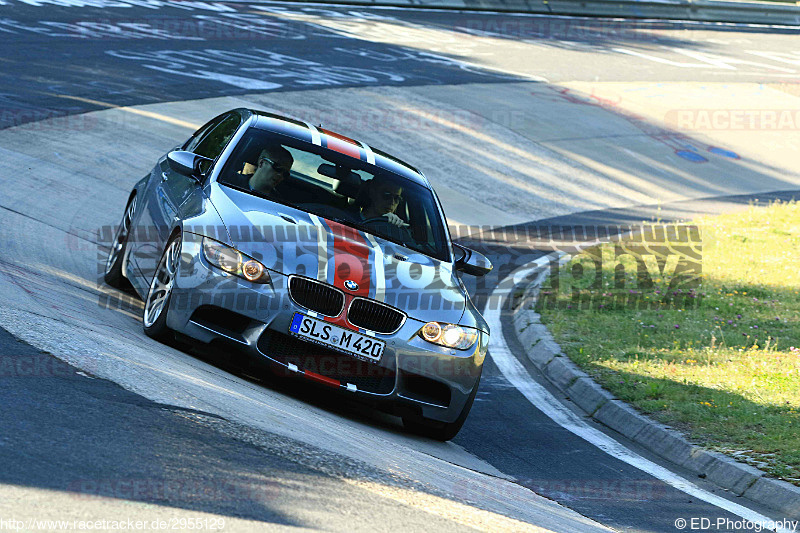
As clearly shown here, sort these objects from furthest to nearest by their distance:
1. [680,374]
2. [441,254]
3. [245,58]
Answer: [245,58] < [680,374] < [441,254]

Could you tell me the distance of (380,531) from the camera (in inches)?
163

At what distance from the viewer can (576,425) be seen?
7930 millimetres

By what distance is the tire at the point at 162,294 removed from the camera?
671 cm

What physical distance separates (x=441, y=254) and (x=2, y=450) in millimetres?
4077

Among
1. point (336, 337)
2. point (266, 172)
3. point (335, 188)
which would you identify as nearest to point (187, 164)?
point (266, 172)

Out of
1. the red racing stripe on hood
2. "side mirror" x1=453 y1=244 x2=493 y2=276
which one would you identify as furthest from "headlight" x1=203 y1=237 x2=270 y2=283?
"side mirror" x1=453 y1=244 x2=493 y2=276

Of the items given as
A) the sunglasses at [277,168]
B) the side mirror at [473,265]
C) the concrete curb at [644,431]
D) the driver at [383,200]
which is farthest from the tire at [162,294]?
the concrete curb at [644,431]

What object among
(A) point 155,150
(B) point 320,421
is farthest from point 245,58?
(B) point 320,421

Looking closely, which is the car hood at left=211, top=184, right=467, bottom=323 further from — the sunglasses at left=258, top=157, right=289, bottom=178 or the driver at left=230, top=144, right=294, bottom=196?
the sunglasses at left=258, top=157, right=289, bottom=178

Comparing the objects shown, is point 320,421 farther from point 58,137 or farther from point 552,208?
point 552,208

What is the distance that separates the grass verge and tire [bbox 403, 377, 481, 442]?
6.09 ft

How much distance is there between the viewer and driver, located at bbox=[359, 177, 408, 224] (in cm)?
761

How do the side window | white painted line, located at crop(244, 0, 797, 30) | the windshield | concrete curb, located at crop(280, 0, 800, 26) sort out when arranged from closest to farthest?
the windshield, the side window, white painted line, located at crop(244, 0, 797, 30), concrete curb, located at crop(280, 0, 800, 26)

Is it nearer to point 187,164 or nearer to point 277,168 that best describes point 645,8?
point 277,168
